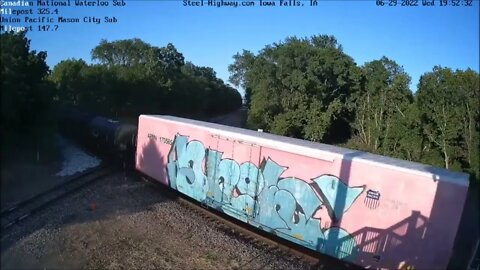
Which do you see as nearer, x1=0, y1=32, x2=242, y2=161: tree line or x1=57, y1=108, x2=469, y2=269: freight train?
x1=57, y1=108, x2=469, y2=269: freight train

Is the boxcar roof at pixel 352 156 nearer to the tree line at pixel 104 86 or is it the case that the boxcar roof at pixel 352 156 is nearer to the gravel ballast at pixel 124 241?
the gravel ballast at pixel 124 241

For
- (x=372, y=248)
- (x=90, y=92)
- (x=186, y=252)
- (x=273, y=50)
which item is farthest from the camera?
(x=273, y=50)

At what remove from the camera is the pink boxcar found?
25.6 ft

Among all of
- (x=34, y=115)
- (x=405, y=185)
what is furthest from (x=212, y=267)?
(x=34, y=115)

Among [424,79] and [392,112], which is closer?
[424,79]

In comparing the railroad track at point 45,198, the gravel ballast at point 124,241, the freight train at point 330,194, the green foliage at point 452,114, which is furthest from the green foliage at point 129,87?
the green foliage at point 452,114

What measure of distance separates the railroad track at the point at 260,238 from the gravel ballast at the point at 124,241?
1.04ft

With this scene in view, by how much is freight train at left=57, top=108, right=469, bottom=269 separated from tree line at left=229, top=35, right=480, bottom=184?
1614cm

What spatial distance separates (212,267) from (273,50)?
34.4m

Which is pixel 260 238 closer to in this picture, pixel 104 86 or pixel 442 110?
pixel 442 110

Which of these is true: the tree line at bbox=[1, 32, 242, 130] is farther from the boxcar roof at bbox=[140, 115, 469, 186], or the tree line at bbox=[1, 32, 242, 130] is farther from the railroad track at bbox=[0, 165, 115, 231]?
the boxcar roof at bbox=[140, 115, 469, 186]

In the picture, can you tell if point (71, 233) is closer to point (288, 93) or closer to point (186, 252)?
point (186, 252)

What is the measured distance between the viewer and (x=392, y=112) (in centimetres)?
3058

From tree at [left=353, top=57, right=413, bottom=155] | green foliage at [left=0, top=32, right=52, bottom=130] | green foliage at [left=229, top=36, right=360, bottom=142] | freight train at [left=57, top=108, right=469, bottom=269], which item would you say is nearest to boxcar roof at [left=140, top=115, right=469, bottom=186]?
freight train at [left=57, top=108, right=469, bottom=269]
